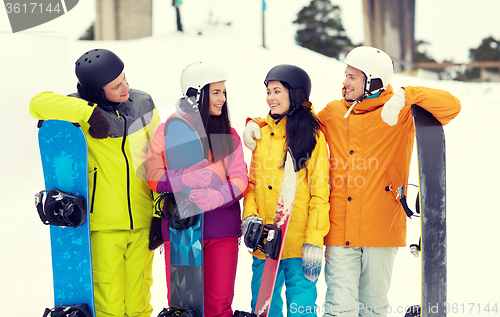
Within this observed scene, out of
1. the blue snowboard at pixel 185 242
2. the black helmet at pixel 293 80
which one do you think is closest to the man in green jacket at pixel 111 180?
the blue snowboard at pixel 185 242

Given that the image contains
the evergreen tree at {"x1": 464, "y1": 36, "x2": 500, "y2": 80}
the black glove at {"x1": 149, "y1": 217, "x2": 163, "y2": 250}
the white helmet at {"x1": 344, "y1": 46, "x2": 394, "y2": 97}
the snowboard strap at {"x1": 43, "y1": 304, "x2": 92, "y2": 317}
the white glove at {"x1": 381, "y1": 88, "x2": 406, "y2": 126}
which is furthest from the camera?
the evergreen tree at {"x1": 464, "y1": 36, "x2": 500, "y2": 80}

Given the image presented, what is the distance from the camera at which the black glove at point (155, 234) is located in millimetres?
2746

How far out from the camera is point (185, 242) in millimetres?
2555

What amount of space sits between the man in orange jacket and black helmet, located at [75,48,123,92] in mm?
915

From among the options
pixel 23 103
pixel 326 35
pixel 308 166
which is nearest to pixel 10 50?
pixel 23 103

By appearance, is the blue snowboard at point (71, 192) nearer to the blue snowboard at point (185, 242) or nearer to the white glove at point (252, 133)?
the blue snowboard at point (185, 242)

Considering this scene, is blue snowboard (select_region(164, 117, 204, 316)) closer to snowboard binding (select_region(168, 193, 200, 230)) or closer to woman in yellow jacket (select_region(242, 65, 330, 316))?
snowboard binding (select_region(168, 193, 200, 230))

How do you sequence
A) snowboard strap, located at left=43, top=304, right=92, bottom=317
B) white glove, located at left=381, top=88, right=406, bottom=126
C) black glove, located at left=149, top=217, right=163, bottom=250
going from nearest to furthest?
white glove, located at left=381, top=88, right=406, bottom=126 < snowboard strap, located at left=43, top=304, right=92, bottom=317 < black glove, located at left=149, top=217, right=163, bottom=250

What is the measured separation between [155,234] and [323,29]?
922 inches

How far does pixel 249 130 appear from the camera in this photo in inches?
105

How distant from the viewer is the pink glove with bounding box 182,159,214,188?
2539 mm

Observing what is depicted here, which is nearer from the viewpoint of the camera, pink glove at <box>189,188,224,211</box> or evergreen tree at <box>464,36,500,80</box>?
pink glove at <box>189,188,224,211</box>

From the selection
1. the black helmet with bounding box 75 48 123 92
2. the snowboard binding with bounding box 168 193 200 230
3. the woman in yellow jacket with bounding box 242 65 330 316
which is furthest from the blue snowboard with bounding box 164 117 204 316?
the black helmet with bounding box 75 48 123 92

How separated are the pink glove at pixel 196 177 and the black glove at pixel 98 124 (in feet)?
1.70
